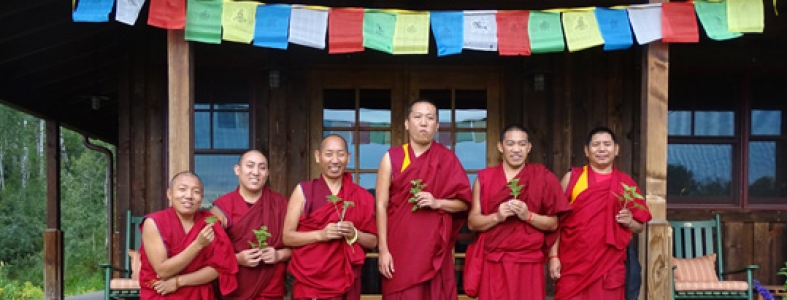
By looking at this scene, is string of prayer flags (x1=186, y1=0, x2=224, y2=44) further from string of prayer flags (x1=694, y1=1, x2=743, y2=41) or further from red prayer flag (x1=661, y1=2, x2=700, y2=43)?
string of prayer flags (x1=694, y1=1, x2=743, y2=41)

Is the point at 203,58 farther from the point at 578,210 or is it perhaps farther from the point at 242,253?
the point at 578,210

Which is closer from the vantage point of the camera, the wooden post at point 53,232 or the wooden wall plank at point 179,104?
the wooden wall plank at point 179,104

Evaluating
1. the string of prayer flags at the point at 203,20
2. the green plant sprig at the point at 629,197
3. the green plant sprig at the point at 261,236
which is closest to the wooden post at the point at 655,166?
the green plant sprig at the point at 629,197

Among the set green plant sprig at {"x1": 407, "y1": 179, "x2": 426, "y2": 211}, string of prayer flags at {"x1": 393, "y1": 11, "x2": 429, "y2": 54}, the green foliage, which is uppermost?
string of prayer flags at {"x1": 393, "y1": 11, "x2": 429, "y2": 54}

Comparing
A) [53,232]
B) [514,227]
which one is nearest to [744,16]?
[514,227]

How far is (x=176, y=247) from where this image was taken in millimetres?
3139

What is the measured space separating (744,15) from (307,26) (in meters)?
2.50

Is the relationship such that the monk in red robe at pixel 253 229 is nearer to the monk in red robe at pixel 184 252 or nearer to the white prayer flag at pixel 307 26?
the monk in red robe at pixel 184 252

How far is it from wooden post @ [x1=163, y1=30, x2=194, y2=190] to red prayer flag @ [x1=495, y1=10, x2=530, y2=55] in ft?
5.93

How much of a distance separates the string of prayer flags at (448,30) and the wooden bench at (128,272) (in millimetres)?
2739

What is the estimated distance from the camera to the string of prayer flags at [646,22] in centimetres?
360

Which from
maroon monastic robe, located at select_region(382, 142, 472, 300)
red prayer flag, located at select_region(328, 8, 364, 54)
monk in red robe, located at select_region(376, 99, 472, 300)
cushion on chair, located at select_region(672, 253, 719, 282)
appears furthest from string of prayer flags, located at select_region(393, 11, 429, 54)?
cushion on chair, located at select_region(672, 253, 719, 282)

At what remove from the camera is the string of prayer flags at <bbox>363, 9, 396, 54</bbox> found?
144 inches

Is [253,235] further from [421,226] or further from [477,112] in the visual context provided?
[477,112]
